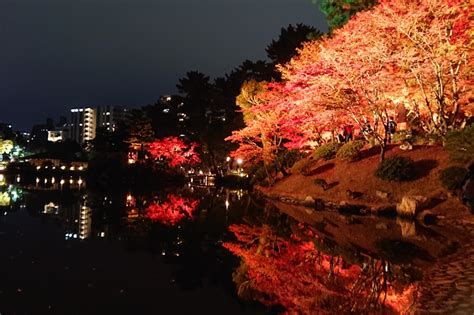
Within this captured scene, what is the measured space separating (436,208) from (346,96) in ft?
23.4

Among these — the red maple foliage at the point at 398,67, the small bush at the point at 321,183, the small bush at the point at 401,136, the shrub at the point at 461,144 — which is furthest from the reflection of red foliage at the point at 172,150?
the shrub at the point at 461,144

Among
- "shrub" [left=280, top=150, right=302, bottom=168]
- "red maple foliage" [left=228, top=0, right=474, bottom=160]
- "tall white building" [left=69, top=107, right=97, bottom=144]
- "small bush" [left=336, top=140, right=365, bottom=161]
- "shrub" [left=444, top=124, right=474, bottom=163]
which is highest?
"tall white building" [left=69, top=107, right=97, bottom=144]

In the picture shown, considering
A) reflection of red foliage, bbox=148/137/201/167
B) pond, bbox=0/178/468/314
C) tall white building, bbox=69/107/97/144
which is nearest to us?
pond, bbox=0/178/468/314

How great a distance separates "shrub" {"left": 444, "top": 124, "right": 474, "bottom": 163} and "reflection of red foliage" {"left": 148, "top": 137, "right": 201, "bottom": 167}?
111 ft

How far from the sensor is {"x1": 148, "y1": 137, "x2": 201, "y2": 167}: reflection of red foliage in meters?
48.9

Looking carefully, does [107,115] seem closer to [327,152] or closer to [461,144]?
[327,152]

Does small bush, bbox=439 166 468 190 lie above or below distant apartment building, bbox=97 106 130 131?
below

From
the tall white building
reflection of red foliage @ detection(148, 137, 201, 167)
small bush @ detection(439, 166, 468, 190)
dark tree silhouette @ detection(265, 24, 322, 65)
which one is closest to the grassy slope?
small bush @ detection(439, 166, 468, 190)

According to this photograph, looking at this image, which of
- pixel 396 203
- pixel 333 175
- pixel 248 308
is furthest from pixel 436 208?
pixel 248 308

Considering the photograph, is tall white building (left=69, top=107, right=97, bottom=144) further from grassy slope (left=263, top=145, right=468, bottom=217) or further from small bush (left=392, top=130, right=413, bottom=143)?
small bush (left=392, top=130, right=413, bottom=143)

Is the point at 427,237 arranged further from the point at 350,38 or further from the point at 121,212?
the point at 121,212

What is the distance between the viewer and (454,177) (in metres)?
17.4

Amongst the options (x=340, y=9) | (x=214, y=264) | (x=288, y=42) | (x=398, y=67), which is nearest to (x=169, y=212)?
(x=214, y=264)

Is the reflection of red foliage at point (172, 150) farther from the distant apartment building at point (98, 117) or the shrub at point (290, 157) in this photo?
the distant apartment building at point (98, 117)
